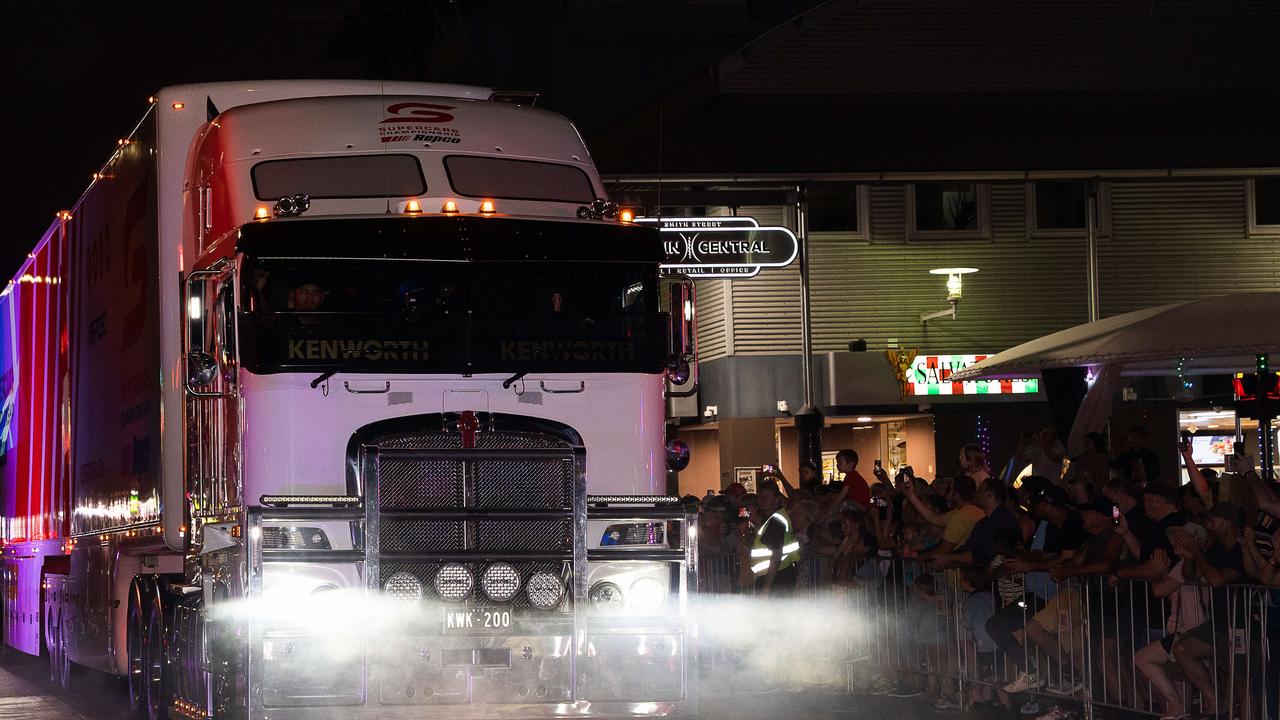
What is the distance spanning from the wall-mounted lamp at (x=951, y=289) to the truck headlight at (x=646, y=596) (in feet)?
64.8

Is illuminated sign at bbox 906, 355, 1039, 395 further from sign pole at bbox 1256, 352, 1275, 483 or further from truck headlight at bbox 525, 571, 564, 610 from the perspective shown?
truck headlight at bbox 525, 571, 564, 610

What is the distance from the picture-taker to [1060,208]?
30.9 m

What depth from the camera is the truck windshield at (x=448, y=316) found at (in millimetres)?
10758

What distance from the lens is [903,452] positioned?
31469 millimetres

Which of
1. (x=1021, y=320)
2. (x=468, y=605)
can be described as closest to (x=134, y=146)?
(x=468, y=605)

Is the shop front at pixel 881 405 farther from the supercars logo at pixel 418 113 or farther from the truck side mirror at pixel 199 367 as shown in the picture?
the truck side mirror at pixel 199 367

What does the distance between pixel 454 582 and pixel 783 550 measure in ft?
22.8

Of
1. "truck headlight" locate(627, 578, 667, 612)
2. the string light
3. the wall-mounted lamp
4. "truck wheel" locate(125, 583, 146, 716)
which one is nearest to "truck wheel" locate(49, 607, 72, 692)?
"truck wheel" locate(125, 583, 146, 716)

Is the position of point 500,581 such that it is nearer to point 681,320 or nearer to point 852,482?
point 681,320

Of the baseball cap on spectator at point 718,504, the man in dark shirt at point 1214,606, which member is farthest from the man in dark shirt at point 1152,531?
the baseball cap on spectator at point 718,504

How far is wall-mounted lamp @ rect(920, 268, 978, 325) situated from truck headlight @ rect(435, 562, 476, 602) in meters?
20.3

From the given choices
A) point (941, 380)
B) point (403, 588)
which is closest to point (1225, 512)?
point (403, 588)

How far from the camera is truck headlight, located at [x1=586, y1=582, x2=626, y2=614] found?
424 inches

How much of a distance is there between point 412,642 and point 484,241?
2472 mm
